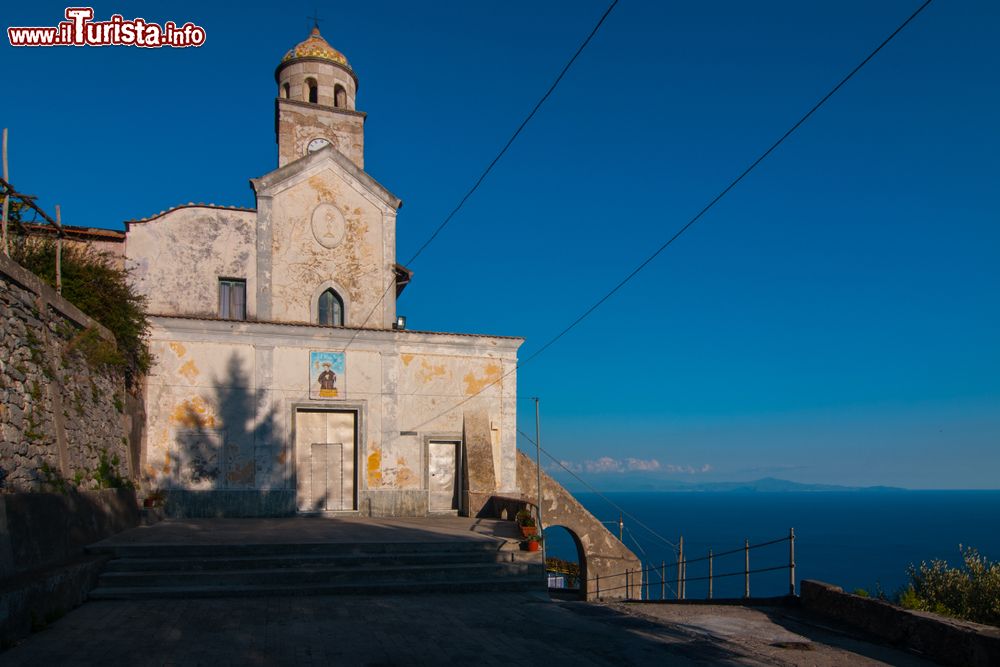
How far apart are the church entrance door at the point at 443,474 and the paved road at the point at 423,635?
9.07 meters

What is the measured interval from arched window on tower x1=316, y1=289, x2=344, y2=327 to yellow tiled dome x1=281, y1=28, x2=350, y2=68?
27.9 ft

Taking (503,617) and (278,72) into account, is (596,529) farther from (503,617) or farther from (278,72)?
(278,72)

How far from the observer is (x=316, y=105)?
23672mm

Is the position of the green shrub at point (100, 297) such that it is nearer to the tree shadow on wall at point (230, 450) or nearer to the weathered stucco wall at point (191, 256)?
the weathered stucco wall at point (191, 256)

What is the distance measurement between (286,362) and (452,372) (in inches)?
177

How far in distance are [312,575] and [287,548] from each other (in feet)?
3.24

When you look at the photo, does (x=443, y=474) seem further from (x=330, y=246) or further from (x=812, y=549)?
(x=812, y=549)

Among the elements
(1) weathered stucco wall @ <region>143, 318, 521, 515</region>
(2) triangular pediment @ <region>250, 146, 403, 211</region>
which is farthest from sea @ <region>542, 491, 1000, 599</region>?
(2) triangular pediment @ <region>250, 146, 403, 211</region>

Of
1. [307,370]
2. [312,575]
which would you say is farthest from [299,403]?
[312,575]

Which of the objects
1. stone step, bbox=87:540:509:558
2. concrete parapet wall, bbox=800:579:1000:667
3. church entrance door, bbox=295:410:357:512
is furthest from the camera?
church entrance door, bbox=295:410:357:512

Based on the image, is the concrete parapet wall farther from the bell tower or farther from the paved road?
the bell tower

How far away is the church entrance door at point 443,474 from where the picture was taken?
2028cm

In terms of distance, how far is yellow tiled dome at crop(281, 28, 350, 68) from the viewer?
24156mm

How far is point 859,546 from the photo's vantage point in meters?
123
